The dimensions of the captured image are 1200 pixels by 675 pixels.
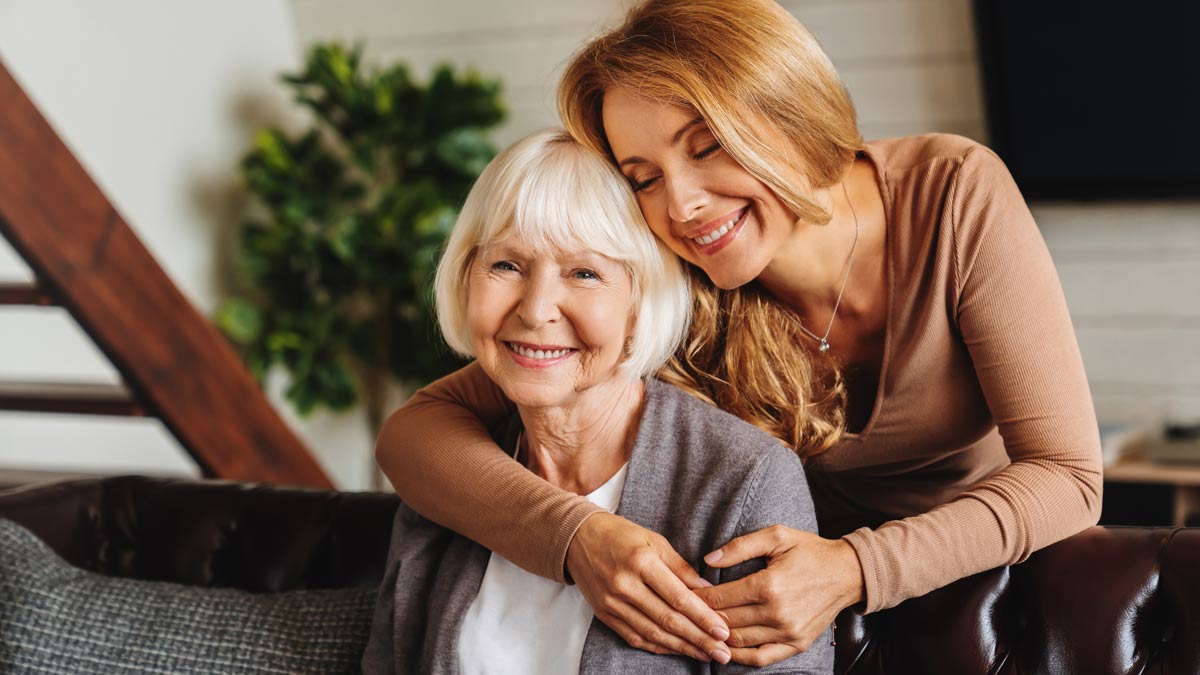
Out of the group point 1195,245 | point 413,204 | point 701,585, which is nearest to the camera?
point 701,585

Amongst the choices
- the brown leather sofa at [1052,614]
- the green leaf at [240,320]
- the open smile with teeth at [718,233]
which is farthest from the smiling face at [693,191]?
the green leaf at [240,320]

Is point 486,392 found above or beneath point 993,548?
above

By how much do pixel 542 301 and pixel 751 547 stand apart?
0.39 meters

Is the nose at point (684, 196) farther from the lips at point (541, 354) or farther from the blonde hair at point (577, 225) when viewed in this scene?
the lips at point (541, 354)

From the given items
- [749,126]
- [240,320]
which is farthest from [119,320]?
[749,126]

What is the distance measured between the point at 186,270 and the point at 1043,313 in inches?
120

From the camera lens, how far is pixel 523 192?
4.54 feet

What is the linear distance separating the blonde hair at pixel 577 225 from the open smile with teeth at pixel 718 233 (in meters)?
0.06

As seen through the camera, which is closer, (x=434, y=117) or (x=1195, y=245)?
(x=1195, y=245)

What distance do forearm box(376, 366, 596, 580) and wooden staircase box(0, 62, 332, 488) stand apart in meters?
1.14

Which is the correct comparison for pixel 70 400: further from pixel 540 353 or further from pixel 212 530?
pixel 540 353

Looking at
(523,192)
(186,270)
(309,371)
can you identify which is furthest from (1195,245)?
(186,270)

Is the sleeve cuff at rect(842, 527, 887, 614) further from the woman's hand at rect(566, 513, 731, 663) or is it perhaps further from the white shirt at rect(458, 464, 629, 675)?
the white shirt at rect(458, 464, 629, 675)

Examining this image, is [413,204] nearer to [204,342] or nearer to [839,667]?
[204,342]
